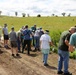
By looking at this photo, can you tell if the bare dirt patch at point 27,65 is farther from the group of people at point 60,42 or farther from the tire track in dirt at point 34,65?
the group of people at point 60,42

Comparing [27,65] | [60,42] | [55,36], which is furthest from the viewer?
[55,36]

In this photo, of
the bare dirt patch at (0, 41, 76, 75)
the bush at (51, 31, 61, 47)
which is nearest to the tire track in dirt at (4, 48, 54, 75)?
the bare dirt patch at (0, 41, 76, 75)

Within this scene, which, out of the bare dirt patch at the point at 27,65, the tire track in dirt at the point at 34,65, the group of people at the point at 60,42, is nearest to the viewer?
the group of people at the point at 60,42

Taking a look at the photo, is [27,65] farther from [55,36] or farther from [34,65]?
[55,36]

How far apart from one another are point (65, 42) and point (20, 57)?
6.19 m

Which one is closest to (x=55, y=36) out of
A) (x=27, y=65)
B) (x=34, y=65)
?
(x=34, y=65)

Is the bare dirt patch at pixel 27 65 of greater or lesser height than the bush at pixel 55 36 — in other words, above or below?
below

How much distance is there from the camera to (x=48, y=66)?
16.2 m

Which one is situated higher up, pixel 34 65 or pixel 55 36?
pixel 55 36

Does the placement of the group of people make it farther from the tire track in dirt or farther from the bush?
the bush

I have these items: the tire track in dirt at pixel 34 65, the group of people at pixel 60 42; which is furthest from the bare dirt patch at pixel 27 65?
the group of people at pixel 60 42

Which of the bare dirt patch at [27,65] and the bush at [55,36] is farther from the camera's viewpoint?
the bush at [55,36]

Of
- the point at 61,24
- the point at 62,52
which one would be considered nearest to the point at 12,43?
the point at 62,52

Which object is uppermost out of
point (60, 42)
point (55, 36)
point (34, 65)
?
point (60, 42)
